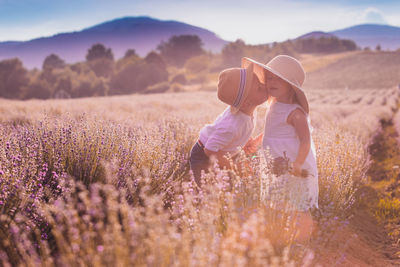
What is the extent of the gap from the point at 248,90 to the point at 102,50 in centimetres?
7432

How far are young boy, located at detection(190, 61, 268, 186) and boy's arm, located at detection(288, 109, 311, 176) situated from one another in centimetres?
45

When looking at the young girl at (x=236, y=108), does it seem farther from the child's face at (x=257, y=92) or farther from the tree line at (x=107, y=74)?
the tree line at (x=107, y=74)

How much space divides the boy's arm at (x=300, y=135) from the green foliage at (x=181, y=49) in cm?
7609

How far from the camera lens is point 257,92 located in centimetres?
279

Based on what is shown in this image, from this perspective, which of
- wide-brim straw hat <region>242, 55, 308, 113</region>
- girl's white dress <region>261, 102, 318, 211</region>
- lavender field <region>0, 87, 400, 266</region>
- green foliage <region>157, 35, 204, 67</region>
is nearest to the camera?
lavender field <region>0, 87, 400, 266</region>

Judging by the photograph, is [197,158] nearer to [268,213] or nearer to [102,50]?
[268,213]

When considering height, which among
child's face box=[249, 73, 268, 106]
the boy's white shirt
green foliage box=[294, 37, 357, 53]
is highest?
green foliage box=[294, 37, 357, 53]

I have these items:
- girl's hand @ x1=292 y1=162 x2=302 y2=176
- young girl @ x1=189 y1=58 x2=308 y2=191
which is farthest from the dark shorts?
girl's hand @ x1=292 y1=162 x2=302 y2=176

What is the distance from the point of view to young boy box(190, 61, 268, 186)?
8.89 feet

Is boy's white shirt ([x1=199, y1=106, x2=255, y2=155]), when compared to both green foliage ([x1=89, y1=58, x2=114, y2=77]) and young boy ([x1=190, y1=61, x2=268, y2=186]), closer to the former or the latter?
young boy ([x1=190, y1=61, x2=268, y2=186])

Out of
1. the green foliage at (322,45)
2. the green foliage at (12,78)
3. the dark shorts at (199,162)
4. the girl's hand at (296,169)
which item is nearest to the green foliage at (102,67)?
the green foliage at (12,78)

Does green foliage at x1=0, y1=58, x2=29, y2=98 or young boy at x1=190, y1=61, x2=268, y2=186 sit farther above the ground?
green foliage at x1=0, y1=58, x2=29, y2=98

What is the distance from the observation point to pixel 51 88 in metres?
35.7

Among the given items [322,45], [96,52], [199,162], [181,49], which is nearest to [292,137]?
[199,162]
